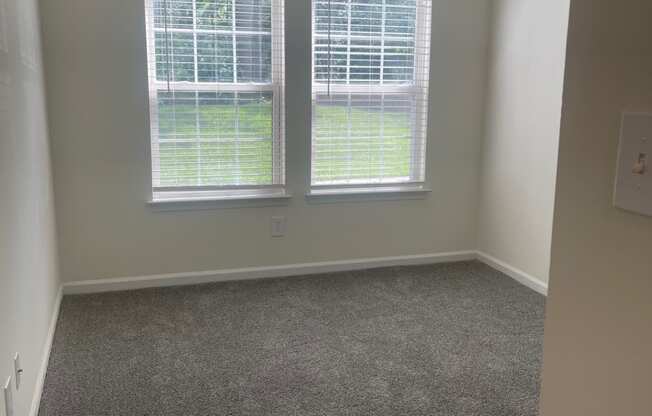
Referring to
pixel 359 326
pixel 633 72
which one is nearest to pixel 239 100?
pixel 359 326

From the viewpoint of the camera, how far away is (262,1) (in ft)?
10.9

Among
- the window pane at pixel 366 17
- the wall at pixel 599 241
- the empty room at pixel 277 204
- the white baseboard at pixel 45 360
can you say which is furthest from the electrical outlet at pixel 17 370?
the window pane at pixel 366 17

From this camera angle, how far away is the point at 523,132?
11.4 ft

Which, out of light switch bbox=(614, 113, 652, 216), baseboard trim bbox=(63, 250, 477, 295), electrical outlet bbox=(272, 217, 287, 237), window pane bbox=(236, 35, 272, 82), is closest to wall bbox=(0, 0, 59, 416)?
baseboard trim bbox=(63, 250, 477, 295)

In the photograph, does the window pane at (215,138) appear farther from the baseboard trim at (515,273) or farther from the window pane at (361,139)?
the baseboard trim at (515,273)

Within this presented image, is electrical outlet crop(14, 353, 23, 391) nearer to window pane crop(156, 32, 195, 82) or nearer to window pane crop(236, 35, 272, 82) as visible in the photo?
window pane crop(156, 32, 195, 82)

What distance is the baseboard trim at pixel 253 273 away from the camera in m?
3.32

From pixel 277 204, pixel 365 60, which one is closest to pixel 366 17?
pixel 365 60

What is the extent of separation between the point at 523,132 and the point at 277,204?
1625 millimetres

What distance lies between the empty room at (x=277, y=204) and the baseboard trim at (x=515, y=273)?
18 mm

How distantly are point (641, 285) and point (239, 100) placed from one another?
294cm

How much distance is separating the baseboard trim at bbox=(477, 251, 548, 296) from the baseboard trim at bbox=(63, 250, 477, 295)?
127 millimetres

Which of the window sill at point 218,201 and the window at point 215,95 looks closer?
the window at point 215,95

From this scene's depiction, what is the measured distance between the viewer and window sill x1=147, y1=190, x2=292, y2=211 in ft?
11.0
